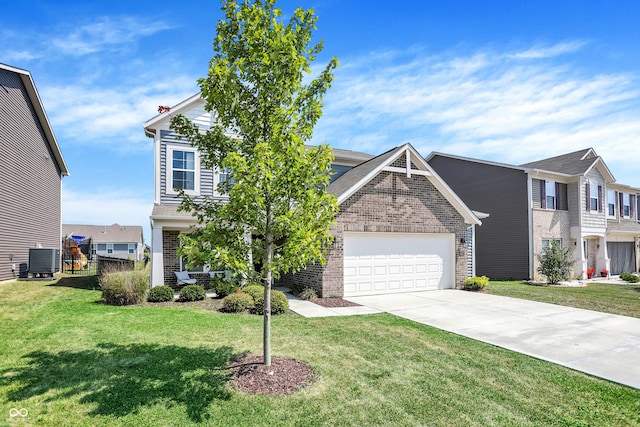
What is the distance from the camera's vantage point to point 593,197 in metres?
23.1

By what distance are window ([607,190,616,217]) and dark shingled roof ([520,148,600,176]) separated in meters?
4.02

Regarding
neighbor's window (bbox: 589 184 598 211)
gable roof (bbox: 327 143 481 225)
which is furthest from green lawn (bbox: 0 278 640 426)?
neighbor's window (bbox: 589 184 598 211)

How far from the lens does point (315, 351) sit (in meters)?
6.48

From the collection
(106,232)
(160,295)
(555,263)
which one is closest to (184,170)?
(160,295)

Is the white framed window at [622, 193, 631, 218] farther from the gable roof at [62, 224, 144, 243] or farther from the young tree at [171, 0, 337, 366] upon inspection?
the gable roof at [62, 224, 144, 243]

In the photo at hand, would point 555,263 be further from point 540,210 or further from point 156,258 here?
point 156,258

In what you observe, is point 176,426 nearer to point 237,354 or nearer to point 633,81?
point 237,354

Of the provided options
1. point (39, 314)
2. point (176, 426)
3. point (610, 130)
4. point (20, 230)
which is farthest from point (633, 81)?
point (20, 230)

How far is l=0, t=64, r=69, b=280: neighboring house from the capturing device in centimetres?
1539

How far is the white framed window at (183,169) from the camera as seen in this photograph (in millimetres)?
13820

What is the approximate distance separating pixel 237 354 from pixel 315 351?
1.40 m

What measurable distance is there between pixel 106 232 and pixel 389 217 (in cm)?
5830

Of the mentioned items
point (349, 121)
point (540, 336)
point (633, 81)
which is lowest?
point (540, 336)

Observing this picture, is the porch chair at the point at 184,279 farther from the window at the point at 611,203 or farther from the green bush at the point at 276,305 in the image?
the window at the point at 611,203
